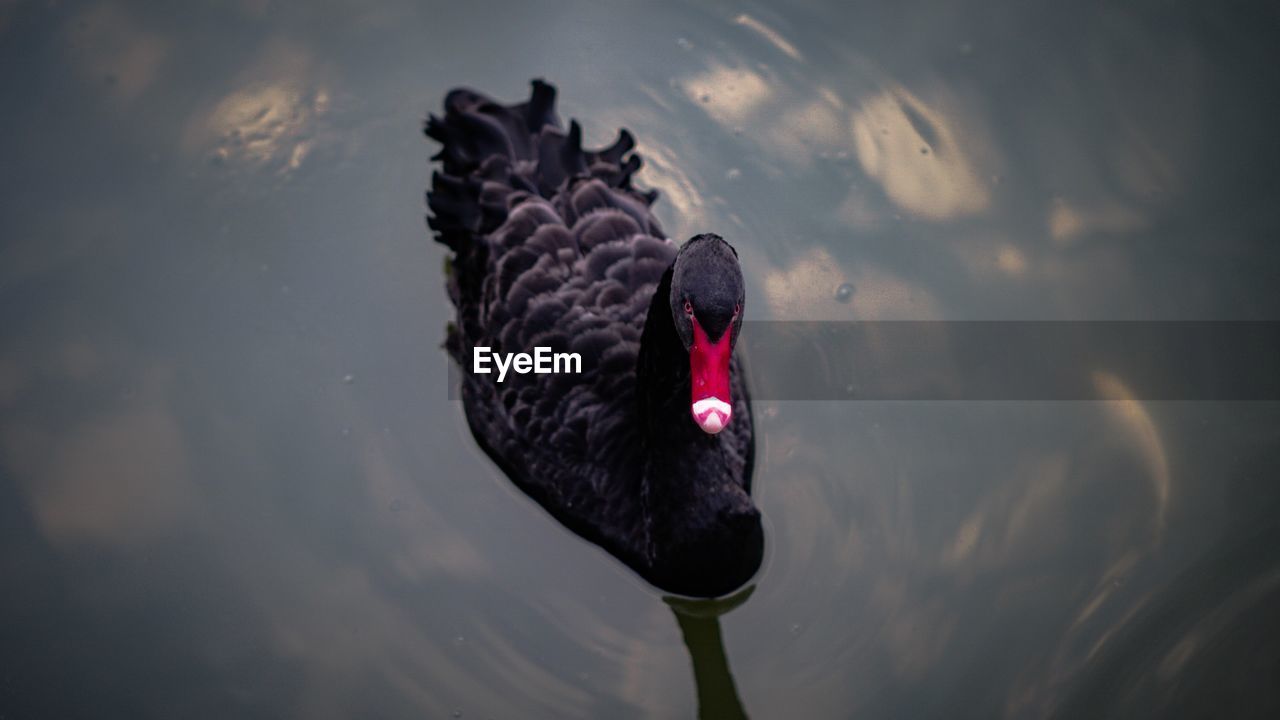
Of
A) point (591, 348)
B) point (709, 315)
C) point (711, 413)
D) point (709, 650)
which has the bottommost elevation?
point (709, 650)

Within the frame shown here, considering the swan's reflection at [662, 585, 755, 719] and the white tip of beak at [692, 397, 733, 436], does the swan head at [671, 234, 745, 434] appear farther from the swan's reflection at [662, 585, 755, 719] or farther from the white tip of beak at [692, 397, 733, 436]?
the swan's reflection at [662, 585, 755, 719]

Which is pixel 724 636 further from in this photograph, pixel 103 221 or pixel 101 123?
pixel 101 123

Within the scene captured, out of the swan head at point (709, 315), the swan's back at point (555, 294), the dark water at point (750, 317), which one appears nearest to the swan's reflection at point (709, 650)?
the dark water at point (750, 317)

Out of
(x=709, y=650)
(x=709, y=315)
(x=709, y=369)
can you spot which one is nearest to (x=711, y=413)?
(x=709, y=369)

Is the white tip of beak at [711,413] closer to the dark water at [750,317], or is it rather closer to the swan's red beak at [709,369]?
the swan's red beak at [709,369]

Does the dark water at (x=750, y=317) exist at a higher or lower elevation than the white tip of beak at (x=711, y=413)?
lower

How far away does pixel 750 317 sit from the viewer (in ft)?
18.3

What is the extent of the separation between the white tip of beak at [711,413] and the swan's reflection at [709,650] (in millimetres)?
1386

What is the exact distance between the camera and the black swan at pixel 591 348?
14.0 ft

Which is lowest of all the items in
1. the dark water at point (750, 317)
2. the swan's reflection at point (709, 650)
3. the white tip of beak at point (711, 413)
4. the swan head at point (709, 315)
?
the swan's reflection at point (709, 650)

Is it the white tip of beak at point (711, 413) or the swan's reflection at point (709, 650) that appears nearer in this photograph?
the white tip of beak at point (711, 413)

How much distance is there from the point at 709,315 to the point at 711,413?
31 centimetres

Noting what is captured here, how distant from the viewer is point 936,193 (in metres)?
5.97

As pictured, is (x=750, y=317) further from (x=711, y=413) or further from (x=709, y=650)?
(x=711, y=413)
